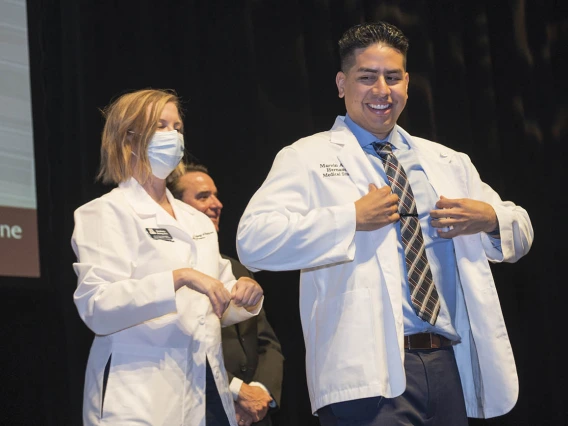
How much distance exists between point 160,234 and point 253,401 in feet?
2.85

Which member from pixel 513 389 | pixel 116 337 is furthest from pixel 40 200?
pixel 513 389

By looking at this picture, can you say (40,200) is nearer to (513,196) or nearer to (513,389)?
(513,389)

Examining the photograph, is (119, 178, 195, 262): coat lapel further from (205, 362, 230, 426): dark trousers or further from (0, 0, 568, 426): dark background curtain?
(0, 0, 568, 426): dark background curtain

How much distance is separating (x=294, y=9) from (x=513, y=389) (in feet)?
8.55

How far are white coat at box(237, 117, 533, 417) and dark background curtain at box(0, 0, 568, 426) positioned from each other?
5.30 ft

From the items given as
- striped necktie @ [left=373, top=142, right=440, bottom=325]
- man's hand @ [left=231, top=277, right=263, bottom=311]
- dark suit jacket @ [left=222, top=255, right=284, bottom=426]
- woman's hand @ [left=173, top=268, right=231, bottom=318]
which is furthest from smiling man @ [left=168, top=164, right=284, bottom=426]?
striped necktie @ [left=373, top=142, right=440, bottom=325]

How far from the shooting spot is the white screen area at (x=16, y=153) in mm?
3406

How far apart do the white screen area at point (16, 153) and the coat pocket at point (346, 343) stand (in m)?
1.79

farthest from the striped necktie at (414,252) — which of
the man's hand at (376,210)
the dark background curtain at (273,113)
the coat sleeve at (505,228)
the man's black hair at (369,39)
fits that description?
the dark background curtain at (273,113)

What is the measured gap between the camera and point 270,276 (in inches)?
156

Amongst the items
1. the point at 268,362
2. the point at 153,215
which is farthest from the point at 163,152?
the point at 268,362

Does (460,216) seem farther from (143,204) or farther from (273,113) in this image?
(273,113)

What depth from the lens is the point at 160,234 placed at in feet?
8.17

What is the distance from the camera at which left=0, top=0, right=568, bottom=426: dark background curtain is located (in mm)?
3465
